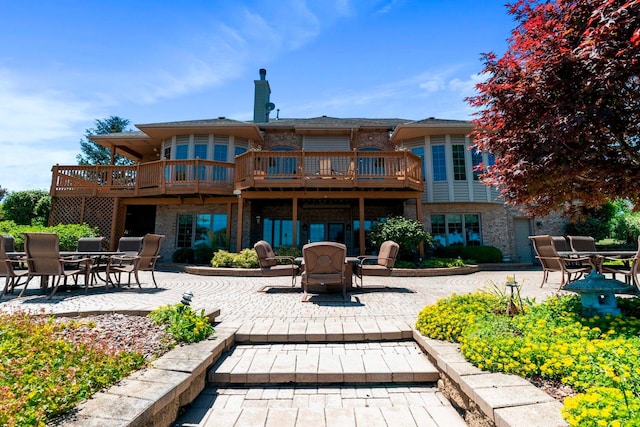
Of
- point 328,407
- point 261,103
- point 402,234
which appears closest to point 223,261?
point 402,234

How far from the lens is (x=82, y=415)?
1.67 metres

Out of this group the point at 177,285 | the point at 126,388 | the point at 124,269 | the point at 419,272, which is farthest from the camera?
the point at 419,272

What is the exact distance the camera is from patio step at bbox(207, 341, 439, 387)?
2.83 meters

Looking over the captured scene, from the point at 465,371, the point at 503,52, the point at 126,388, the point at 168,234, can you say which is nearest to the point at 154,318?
the point at 126,388

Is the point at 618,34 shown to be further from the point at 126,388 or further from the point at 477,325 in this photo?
the point at 126,388

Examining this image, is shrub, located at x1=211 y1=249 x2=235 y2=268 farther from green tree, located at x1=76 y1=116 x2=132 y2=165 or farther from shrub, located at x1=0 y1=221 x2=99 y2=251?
green tree, located at x1=76 y1=116 x2=132 y2=165

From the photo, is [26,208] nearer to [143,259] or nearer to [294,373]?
[143,259]

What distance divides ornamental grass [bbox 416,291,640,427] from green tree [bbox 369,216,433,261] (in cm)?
703

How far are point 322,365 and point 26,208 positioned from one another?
18087 millimetres

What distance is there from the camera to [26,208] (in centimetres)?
1435

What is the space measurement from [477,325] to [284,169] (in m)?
10.4

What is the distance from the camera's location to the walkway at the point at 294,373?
2.34m

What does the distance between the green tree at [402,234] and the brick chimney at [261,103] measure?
10120 millimetres

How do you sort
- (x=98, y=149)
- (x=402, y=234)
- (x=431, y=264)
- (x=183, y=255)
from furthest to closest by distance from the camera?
(x=98, y=149), (x=183, y=255), (x=431, y=264), (x=402, y=234)
